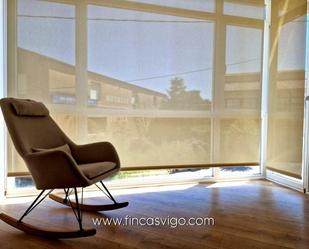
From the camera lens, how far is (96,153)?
9.12ft

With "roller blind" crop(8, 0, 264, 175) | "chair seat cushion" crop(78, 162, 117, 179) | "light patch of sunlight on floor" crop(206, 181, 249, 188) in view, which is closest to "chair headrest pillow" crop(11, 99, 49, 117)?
"roller blind" crop(8, 0, 264, 175)

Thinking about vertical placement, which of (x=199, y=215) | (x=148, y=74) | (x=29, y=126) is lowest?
(x=199, y=215)

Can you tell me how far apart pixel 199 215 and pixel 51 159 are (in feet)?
4.31

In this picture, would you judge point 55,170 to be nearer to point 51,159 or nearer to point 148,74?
point 51,159

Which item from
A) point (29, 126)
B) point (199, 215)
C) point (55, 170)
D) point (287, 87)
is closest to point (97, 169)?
point (55, 170)

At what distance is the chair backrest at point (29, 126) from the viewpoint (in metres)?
2.32

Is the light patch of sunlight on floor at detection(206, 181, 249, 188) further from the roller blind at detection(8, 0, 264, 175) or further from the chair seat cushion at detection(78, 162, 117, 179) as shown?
the chair seat cushion at detection(78, 162, 117, 179)

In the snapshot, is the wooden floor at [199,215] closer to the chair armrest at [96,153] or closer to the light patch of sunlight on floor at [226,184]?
the light patch of sunlight on floor at [226,184]

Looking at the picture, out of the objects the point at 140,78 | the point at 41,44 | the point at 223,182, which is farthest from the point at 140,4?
the point at 223,182

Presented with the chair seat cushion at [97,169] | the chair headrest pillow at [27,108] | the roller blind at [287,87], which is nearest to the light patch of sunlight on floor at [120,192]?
the chair seat cushion at [97,169]

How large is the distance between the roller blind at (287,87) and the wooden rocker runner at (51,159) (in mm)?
2068

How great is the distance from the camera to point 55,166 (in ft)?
6.87

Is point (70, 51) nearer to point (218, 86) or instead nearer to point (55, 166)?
point (55, 166)

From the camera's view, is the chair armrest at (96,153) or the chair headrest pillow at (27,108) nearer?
the chair headrest pillow at (27,108)
